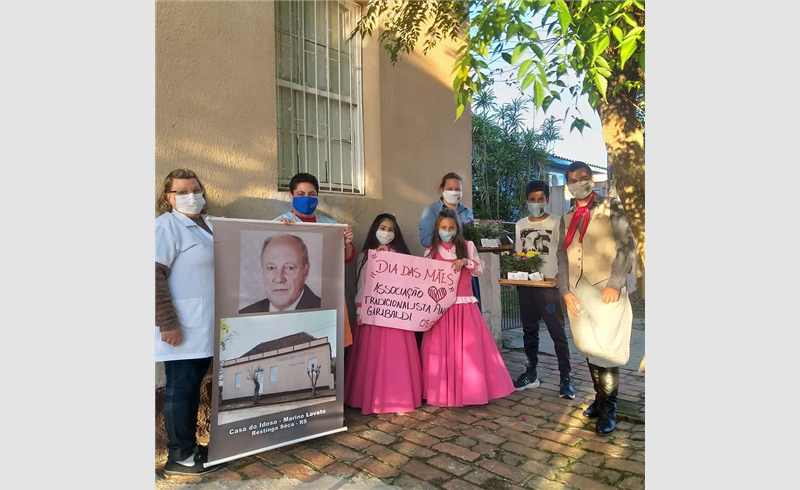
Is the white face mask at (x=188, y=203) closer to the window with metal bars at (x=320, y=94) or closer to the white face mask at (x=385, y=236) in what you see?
the window with metal bars at (x=320, y=94)

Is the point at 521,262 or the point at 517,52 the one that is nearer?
the point at 517,52

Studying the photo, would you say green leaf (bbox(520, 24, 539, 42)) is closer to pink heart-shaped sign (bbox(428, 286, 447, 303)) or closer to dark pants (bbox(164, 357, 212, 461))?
pink heart-shaped sign (bbox(428, 286, 447, 303))

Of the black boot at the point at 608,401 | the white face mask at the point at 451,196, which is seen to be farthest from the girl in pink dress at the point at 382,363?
the black boot at the point at 608,401

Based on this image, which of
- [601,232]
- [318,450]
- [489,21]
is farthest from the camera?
[601,232]

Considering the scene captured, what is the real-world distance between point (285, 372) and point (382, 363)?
107 centimetres

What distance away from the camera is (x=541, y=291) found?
15.6 feet

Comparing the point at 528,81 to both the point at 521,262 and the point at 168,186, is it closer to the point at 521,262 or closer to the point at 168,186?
the point at 168,186

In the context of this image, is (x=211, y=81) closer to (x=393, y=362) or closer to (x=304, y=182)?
(x=304, y=182)

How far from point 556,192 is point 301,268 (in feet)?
8.52

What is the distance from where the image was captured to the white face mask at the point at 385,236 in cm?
444

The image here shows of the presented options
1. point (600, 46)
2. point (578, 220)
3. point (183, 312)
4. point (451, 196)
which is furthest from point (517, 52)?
point (451, 196)

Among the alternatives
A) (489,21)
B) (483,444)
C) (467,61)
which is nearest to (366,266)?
(483,444)

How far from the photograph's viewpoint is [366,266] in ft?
14.4

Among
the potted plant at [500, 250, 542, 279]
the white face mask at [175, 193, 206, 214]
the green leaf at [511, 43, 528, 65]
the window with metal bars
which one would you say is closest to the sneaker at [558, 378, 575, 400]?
the potted plant at [500, 250, 542, 279]
